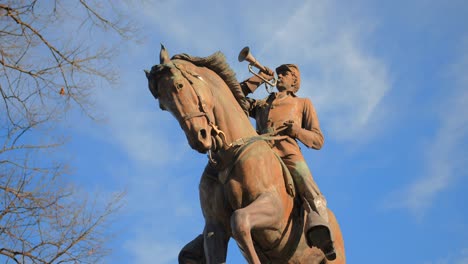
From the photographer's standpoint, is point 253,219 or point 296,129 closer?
point 253,219

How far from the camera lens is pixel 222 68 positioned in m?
7.04

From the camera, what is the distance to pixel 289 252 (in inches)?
267

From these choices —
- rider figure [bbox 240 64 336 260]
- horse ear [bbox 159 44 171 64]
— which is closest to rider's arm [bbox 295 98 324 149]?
rider figure [bbox 240 64 336 260]

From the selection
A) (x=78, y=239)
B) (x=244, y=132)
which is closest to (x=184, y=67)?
(x=244, y=132)

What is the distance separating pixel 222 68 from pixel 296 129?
3.41 ft

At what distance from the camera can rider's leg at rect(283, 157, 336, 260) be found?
6457 millimetres

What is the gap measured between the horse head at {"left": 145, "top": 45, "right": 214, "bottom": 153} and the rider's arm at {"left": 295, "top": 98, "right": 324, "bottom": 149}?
1277 millimetres

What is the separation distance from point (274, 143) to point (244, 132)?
→ 606mm

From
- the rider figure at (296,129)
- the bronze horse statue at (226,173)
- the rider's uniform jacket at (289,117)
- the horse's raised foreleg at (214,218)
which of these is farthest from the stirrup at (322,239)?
the rider's uniform jacket at (289,117)

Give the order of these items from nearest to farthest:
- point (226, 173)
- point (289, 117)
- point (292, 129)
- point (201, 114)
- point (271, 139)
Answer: point (201, 114)
point (226, 173)
point (271, 139)
point (292, 129)
point (289, 117)

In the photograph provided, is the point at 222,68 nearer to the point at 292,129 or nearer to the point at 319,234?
the point at 292,129

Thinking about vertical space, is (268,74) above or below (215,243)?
above

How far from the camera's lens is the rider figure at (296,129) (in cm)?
652

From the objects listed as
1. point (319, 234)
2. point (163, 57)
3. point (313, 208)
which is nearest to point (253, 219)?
point (319, 234)
